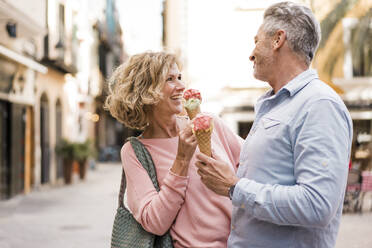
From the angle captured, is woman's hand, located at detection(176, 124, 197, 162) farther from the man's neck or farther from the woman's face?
the man's neck

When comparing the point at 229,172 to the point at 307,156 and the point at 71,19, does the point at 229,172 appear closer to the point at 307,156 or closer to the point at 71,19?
the point at 307,156

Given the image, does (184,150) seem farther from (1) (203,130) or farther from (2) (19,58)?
(2) (19,58)

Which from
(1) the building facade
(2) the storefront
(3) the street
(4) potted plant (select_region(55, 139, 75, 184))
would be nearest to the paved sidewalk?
(3) the street

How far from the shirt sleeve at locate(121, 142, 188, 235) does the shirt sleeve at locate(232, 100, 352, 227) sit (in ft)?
1.76

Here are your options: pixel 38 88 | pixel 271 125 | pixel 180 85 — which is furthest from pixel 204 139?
pixel 38 88

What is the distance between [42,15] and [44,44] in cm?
532

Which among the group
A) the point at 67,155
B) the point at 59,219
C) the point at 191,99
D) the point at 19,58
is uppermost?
the point at 19,58

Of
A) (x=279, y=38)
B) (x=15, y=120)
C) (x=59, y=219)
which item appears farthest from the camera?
(x=15, y=120)

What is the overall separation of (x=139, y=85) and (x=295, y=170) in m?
0.94

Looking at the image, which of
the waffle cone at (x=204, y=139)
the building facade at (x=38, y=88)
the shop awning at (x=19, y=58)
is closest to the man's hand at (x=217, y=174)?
the waffle cone at (x=204, y=139)

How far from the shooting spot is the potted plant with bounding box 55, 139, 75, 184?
19031 mm

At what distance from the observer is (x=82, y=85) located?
27.7m

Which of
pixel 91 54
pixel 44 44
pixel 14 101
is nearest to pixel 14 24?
pixel 14 101

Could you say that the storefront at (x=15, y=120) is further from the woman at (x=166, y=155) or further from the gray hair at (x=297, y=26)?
the gray hair at (x=297, y=26)
